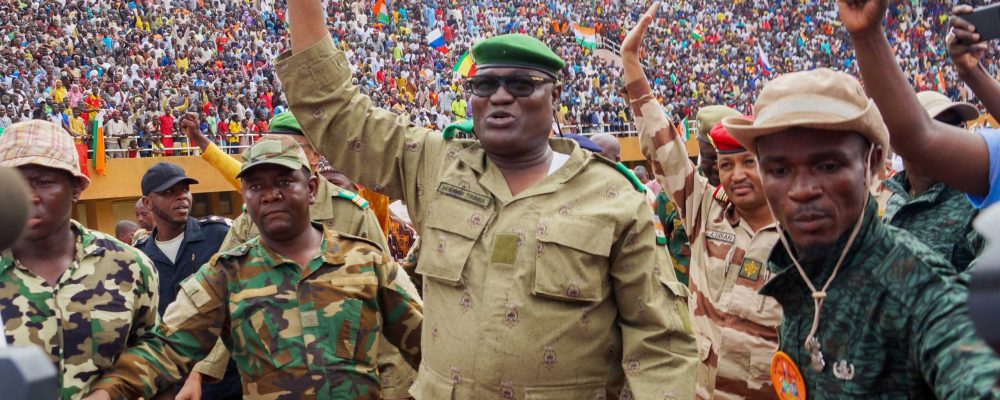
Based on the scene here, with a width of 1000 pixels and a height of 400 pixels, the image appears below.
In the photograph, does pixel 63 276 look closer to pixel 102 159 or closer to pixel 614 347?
pixel 614 347

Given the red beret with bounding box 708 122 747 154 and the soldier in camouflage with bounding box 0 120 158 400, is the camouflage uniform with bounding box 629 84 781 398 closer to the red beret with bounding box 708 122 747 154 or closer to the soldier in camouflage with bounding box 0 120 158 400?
the red beret with bounding box 708 122 747 154

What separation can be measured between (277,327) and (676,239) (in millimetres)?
2250

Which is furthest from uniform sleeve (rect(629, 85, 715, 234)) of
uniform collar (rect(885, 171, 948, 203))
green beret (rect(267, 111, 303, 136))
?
green beret (rect(267, 111, 303, 136))

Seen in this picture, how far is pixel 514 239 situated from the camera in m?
2.75

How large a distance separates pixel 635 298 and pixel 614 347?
0.54 ft

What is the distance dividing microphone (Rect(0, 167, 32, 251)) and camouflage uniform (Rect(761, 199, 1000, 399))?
1.28 m

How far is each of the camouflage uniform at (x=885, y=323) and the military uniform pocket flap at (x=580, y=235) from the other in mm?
780

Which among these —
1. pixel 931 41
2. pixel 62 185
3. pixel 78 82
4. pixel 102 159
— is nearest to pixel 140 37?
pixel 78 82

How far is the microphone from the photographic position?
98cm

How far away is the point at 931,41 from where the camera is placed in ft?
136

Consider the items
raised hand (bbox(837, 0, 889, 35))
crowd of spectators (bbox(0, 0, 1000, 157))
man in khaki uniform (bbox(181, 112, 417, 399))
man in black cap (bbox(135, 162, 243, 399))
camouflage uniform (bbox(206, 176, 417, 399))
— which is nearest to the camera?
raised hand (bbox(837, 0, 889, 35))

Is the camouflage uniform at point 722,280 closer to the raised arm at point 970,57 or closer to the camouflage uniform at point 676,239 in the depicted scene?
the camouflage uniform at point 676,239

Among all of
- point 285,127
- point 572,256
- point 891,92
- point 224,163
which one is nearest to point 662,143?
point 572,256

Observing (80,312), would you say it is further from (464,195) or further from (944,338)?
(944,338)
